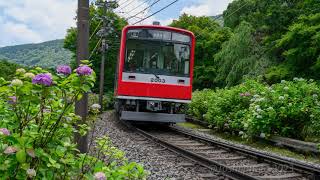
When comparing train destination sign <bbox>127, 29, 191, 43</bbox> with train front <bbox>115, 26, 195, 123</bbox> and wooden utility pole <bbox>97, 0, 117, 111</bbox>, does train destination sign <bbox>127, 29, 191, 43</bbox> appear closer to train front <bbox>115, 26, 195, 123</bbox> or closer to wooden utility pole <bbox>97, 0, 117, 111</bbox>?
train front <bbox>115, 26, 195, 123</bbox>

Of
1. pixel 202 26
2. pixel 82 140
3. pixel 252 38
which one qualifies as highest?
pixel 202 26

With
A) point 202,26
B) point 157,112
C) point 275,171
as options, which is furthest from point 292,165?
→ point 202,26

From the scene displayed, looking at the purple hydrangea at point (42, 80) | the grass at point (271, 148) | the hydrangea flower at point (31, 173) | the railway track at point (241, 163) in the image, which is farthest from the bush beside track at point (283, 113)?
the hydrangea flower at point (31, 173)

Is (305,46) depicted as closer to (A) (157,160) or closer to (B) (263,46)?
(B) (263,46)

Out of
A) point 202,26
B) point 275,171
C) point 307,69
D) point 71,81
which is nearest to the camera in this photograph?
point 71,81

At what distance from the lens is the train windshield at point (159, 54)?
14.3 m

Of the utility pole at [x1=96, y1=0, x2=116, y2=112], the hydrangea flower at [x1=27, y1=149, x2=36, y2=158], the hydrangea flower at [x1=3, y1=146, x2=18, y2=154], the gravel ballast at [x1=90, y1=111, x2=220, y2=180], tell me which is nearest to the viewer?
the hydrangea flower at [x1=3, y1=146, x2=18, y2=154]

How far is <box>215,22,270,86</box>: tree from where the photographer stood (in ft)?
94.4

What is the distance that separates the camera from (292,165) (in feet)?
25.1

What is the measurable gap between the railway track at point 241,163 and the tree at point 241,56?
17551 mm

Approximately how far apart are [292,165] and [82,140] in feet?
13.7

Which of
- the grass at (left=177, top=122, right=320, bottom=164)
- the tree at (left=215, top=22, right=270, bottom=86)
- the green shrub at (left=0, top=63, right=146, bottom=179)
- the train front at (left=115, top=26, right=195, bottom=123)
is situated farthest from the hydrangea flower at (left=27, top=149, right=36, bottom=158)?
the tree at (left=215, top=22, right=270, bottom=86)

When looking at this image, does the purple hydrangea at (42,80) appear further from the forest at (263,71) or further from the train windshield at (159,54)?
the train windshield at (159,54)

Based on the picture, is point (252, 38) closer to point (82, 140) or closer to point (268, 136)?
point (268, 136)
